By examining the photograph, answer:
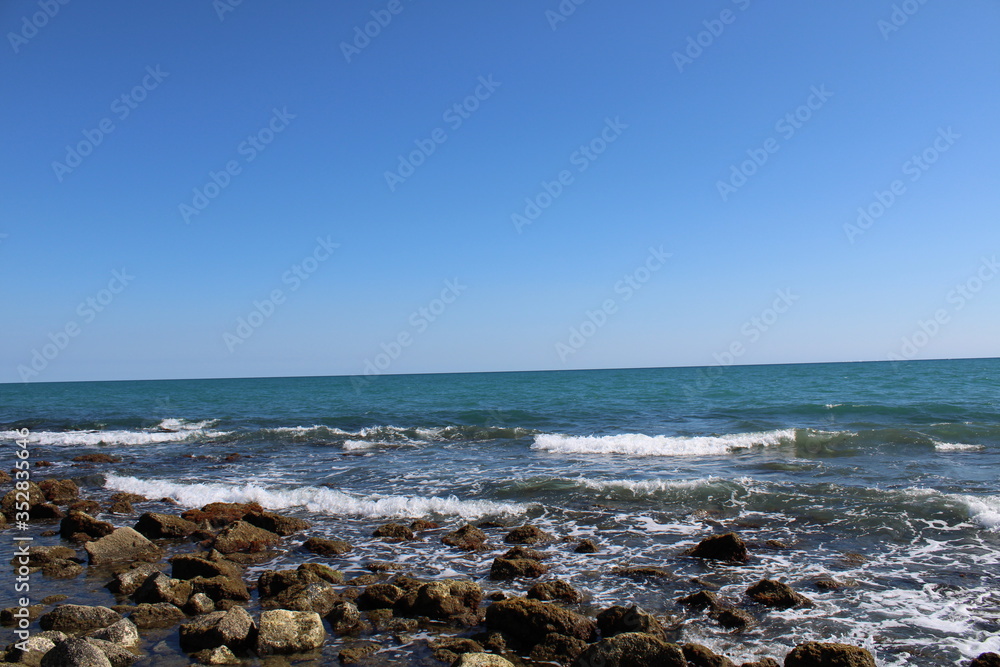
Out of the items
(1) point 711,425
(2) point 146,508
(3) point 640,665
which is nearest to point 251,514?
(2) point 146,508

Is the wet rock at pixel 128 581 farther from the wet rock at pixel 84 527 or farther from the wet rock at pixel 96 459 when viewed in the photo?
the wet rock at pixel 96 459

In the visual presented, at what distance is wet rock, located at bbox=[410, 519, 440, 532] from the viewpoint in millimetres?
11117

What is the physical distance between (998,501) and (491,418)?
23.7 m

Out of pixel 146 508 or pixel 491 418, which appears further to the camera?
pixel 491 418

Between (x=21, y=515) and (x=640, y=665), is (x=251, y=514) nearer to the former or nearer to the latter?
(x=21, y=515)

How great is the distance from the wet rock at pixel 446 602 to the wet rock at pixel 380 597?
0.40 ft

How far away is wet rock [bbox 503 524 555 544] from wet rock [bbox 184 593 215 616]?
4657mm

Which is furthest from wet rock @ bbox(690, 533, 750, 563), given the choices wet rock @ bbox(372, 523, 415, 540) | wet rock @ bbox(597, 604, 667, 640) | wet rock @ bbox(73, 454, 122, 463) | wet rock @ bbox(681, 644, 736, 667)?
wet rock @ bbox(73, 454, 122, 463)

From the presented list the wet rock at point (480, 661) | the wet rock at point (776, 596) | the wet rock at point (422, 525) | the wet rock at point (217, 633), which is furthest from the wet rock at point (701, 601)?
the wet rock at point (422, 525)

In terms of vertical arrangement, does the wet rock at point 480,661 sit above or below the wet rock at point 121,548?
above

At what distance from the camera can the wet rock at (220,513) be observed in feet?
38.4

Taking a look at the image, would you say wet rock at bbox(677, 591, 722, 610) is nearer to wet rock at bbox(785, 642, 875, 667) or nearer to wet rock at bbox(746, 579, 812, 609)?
wet rock at bbox(746, 579, 812, 609)

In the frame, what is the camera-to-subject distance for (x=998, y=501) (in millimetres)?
11656

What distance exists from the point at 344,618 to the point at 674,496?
8.39 meters
